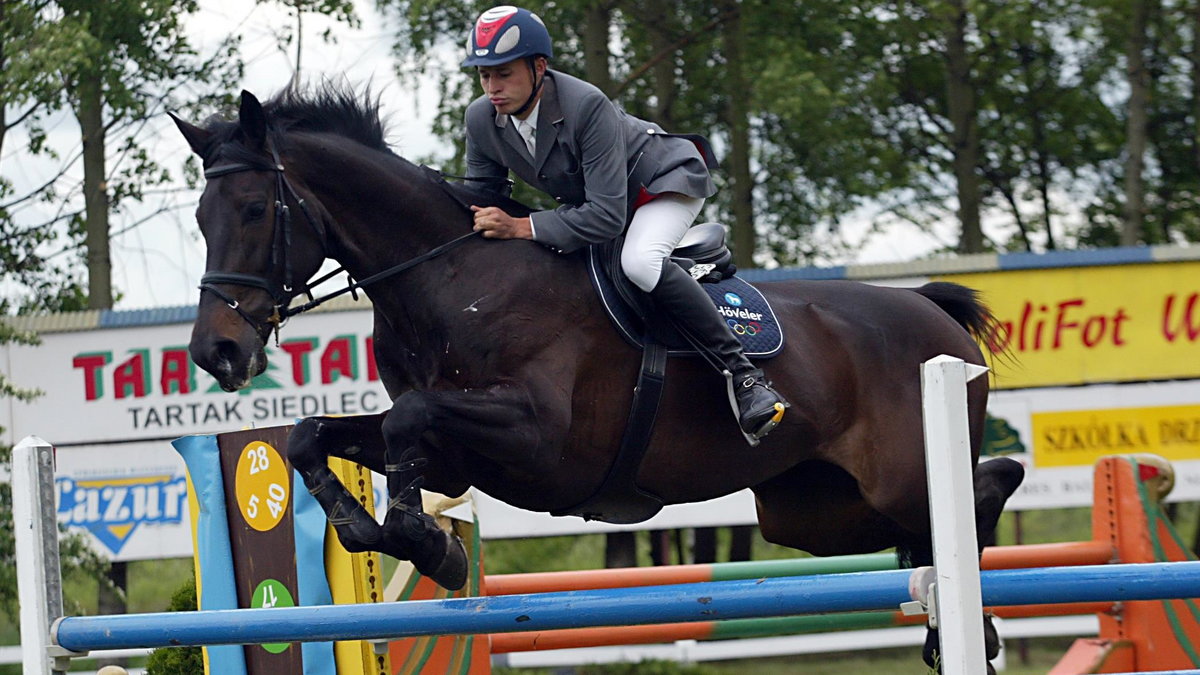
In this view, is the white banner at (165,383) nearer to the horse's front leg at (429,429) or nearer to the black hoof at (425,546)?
the black hoof at (425,546)

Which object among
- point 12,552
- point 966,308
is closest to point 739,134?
point 12,552

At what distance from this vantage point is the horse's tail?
4934 mm

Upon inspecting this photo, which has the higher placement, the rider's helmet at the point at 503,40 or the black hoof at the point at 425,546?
the rider's helmet at the point at 503,40


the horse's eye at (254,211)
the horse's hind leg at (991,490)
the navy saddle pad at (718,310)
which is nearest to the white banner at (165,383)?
the horse's hind leg at (991,490)

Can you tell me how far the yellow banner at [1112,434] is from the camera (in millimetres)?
9164

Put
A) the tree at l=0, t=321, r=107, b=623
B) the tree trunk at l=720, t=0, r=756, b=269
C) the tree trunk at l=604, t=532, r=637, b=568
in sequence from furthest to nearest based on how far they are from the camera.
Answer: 1. the tree trunk at l=720, t=0, r=756, b=269
2. the tree trunk at l=604, t=532, r=637, b=568
3. the tree at l=0, t=321, r=107, b=623

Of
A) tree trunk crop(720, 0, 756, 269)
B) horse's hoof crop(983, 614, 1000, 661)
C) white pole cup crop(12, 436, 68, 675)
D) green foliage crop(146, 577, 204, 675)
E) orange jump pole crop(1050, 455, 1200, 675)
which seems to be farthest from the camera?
tree trunk crop(720, 0, 756, 269)

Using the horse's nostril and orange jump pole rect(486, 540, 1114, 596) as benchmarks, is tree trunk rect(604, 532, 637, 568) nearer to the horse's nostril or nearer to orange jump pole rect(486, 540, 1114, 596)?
orange jump pole rect(486, 540, 1114, 596)

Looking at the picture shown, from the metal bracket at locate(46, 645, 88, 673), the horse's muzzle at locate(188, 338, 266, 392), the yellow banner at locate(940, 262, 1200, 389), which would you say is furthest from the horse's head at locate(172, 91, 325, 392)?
the yellow banner at locate(940, 262, 1200, 389)

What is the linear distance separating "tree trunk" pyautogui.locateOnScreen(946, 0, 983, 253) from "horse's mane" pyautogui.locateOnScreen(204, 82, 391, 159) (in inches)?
392

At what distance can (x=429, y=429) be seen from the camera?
11.3 ft

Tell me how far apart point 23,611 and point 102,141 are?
6781mm

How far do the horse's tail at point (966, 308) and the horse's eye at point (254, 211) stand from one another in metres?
2.41

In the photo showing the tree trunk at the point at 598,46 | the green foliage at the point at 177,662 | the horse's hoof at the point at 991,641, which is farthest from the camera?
the tree trunk at the point at 598,46
